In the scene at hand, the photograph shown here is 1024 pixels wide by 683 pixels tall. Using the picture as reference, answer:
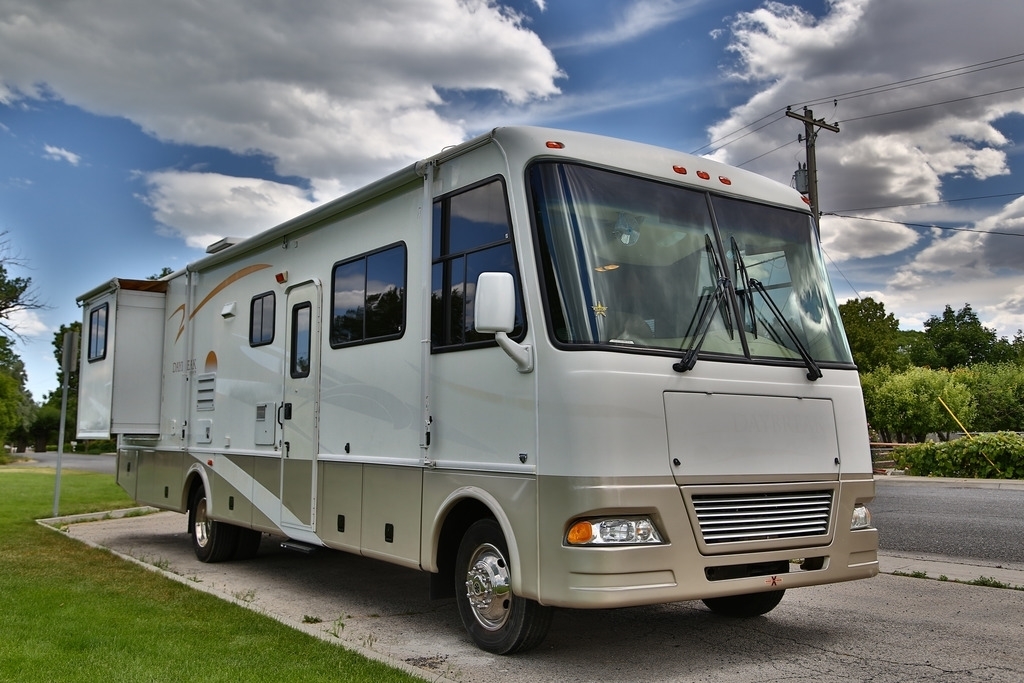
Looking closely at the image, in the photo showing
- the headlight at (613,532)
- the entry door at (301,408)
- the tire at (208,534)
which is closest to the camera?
the headlight at (613,532)

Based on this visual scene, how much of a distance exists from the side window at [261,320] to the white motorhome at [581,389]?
46.2 inches

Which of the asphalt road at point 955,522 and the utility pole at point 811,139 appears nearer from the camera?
the asphalt road at point 955,522

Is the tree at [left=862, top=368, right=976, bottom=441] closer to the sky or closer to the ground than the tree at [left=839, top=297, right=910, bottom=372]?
closer to the ground

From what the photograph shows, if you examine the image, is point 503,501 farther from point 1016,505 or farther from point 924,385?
point 924,385

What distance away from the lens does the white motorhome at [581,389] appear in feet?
18.1

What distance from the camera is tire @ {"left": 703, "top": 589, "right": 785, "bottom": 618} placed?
718cm

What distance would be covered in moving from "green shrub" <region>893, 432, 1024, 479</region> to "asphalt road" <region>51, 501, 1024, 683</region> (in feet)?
40.6

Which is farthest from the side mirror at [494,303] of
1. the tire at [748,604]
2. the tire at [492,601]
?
the tire at [748,604]

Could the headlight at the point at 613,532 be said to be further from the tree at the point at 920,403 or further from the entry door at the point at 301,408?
the tree at the point at 920,403

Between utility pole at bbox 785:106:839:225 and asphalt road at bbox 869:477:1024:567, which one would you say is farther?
utility pole at bbox 785:106:839:225

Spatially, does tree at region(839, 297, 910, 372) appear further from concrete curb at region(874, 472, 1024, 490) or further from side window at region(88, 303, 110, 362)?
side window at region(88, 303, 110, 362)

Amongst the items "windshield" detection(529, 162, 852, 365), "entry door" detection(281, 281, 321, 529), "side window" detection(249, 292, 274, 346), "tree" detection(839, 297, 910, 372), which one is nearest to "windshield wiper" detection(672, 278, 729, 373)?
"windshield" detection(529, 162, 852, 365)

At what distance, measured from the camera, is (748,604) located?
727 cm

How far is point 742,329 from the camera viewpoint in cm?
620
